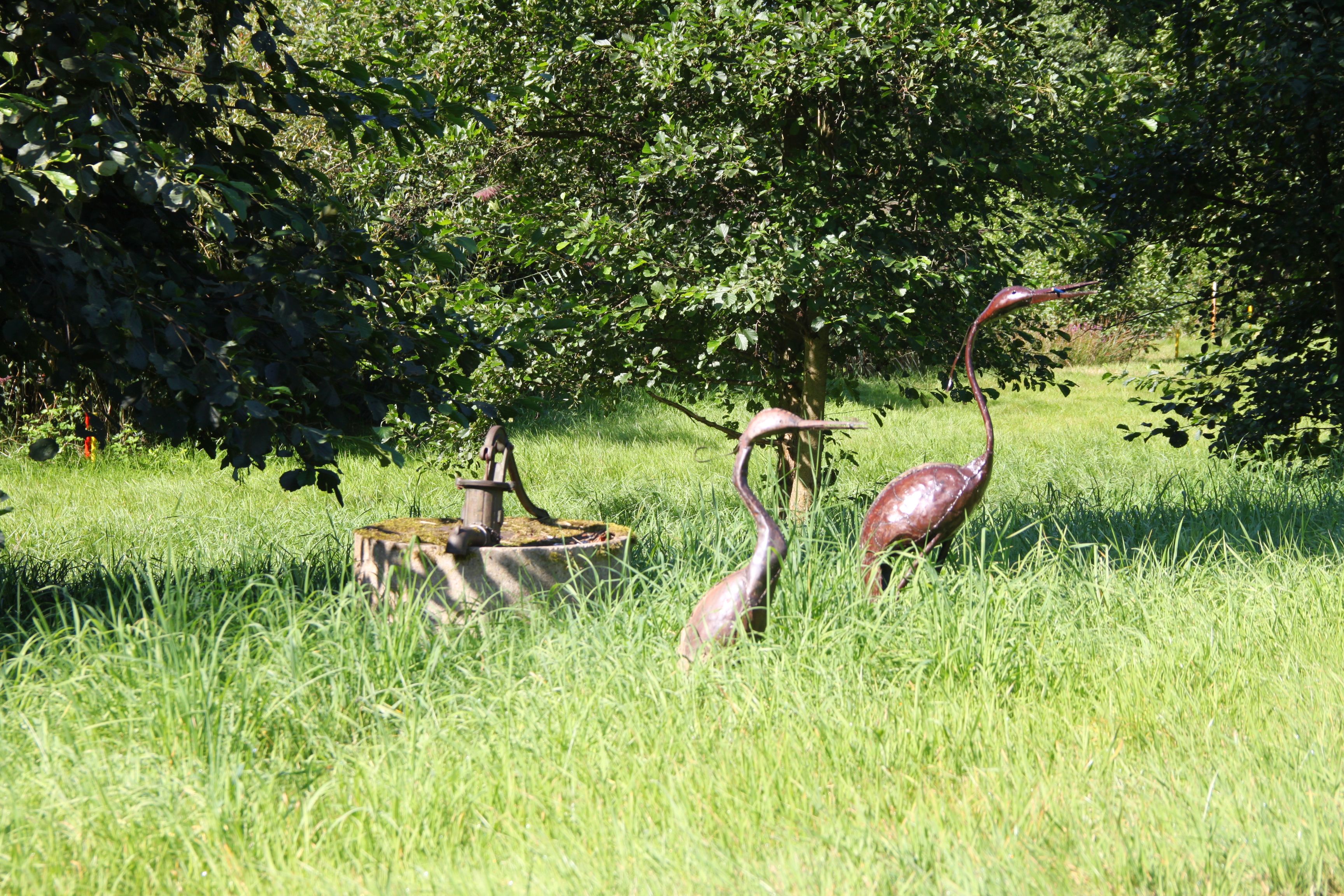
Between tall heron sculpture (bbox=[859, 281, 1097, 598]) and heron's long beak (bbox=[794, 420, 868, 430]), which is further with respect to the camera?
tall heron sculpture (bbox=[859, 281, 1097, 598])

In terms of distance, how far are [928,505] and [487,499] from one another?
58.9 inches

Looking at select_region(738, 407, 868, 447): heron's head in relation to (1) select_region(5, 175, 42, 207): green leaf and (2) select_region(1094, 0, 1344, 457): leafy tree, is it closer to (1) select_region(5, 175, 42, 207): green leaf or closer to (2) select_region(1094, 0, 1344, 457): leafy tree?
(1) select_region(5, 175, 42, 207): green leaf

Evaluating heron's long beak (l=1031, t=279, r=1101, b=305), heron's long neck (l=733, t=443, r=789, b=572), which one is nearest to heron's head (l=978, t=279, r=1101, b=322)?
heron's long beak (l=1031, t=279, r=1101, b=305)

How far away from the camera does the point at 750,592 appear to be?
10.5 ft

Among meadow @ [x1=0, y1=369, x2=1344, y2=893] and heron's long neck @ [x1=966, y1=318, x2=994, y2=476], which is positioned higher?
heron's long neck @ [x1=966, y1=318, x2=994, y2=476]

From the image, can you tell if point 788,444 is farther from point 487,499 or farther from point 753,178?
point 487,499

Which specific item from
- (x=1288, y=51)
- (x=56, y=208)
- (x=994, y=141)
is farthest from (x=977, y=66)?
(x=56, y=208)

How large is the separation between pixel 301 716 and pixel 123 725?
0.44 metres

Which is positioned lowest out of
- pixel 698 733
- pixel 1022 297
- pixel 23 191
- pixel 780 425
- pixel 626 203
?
pixel 698 733

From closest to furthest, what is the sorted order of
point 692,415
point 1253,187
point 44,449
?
point 44,449
point 692,415
point 1253,187

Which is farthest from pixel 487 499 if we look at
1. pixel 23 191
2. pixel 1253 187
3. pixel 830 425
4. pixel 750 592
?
pixel 1253 187

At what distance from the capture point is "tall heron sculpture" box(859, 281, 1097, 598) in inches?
145

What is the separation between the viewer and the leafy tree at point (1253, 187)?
627 centimetres

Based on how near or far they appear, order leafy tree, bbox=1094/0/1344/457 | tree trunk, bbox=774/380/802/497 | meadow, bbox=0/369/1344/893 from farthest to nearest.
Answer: leafy tree, bbox=1094/0/1344/457 < tree trunk, bbox=774/380/802/497 < meadow, bbox=0/369/1344/893
